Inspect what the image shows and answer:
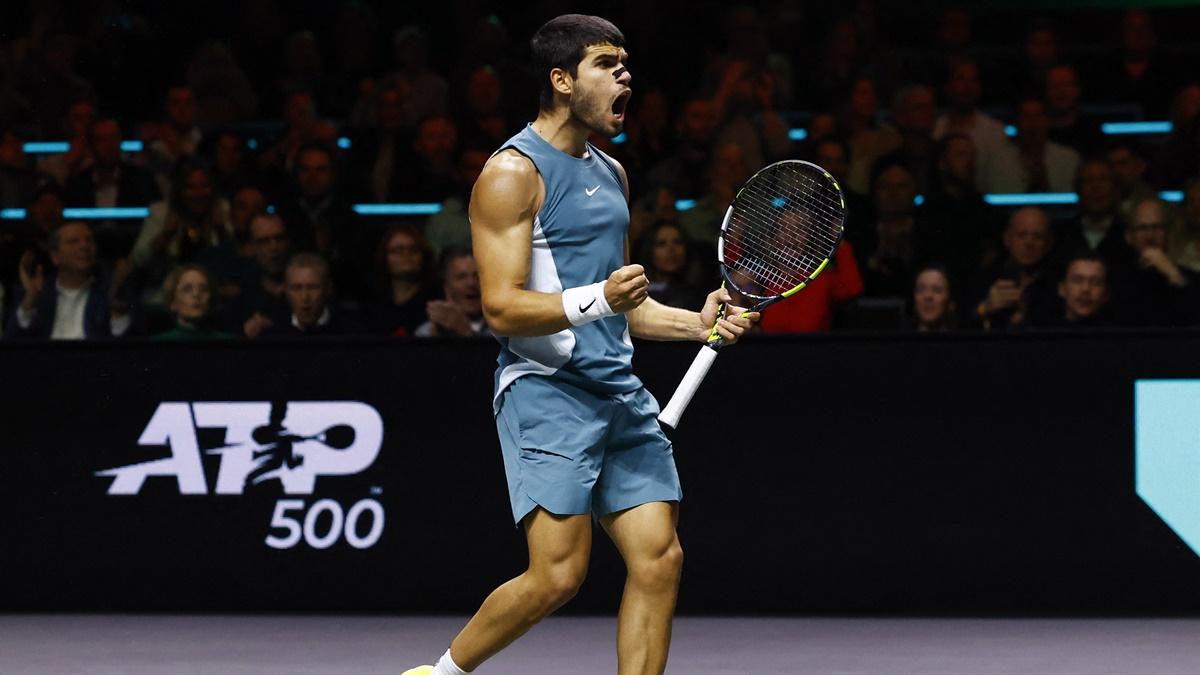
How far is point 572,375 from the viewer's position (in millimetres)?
4277

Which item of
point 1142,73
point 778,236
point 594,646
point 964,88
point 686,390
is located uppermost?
point 1142,73

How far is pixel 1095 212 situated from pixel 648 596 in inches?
177

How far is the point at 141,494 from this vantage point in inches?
275

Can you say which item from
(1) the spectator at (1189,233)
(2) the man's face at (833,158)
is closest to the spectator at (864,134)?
(2) the man's face at (833,158)

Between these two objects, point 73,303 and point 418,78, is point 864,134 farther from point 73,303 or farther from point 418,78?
point 73,303

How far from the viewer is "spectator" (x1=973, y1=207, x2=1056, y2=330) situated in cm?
740

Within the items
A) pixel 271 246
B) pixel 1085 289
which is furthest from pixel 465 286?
pixel 1085 289

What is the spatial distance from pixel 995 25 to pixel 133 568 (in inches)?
272

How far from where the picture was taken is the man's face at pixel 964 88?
919 centimetres

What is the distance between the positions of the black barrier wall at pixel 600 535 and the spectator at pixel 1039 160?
2.48 m

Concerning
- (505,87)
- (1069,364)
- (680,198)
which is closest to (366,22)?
(505,87)

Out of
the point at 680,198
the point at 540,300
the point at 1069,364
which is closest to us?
the point at 540,300

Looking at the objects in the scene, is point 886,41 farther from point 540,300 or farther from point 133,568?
point 540,300

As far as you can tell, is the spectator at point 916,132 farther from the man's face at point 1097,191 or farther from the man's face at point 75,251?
the man's face at point 75,251
